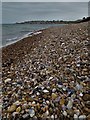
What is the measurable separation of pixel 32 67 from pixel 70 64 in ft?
6.02

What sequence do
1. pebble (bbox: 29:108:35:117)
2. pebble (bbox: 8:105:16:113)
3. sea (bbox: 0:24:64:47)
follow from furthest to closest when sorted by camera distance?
sea (bbox: 0:24:64:47) → pebble (bbox: 8:105:16:113) → pebble (bbox: 29:108:35:117)

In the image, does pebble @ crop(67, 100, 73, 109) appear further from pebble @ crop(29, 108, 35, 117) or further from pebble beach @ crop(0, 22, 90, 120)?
pebble @ crop(29, 108, 35, 117)

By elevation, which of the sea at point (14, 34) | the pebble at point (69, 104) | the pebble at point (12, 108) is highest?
the sea at point (14, 34)

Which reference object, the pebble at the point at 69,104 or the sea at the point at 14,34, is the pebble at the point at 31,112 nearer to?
the pebble at the point at 69,104

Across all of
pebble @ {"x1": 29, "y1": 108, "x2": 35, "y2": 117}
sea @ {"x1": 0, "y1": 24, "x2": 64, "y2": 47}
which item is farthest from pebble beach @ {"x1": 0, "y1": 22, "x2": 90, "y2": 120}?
sea @ {"x1": 0, "y1": 24, "x2": 64, "y2": 47}

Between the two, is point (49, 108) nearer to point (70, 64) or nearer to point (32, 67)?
point (70, 64)

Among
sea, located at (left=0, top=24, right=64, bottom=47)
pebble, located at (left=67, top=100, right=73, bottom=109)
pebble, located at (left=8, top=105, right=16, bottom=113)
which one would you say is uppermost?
sea, located at (left=0, top=24, right=64, bottom=47)

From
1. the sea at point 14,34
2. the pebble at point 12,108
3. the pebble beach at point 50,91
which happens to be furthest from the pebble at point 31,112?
the sea at point 14,34

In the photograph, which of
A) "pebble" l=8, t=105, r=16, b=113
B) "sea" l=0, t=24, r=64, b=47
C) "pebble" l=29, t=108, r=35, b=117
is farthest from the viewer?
"sea" l=0, t=24, r=64, b=47

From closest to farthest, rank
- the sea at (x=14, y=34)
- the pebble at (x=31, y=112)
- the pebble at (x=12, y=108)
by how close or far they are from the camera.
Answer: the pebble at (x=31, y=112)
the pebble at (x=12, y=108)
the sea at (x=14, y=34)

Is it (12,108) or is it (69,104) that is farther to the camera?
(12,108)

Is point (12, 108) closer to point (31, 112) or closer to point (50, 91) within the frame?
point (31, 112)

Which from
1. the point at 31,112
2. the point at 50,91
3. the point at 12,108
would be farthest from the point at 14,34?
the point at 31,112

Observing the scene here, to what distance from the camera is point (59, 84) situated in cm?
687
